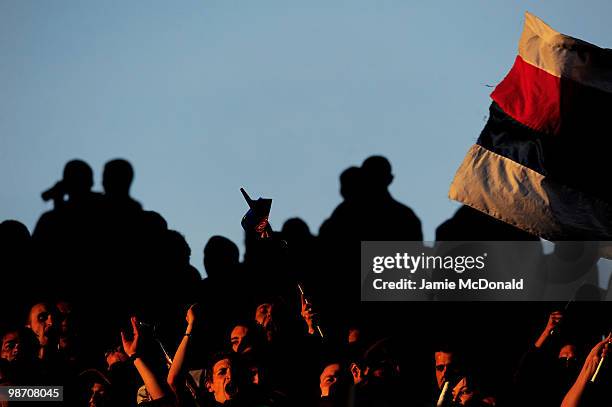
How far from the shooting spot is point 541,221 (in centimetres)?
1434

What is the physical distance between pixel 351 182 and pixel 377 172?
275 millimetres

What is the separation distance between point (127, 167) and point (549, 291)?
394cm

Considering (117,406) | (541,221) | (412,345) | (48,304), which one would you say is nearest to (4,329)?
(48,304)

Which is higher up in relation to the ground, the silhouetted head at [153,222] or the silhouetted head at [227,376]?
the silhouetted head at [153,222]

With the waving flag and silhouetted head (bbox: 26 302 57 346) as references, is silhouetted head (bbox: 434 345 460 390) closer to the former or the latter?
the waving flag

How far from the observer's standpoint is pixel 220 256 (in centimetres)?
1614

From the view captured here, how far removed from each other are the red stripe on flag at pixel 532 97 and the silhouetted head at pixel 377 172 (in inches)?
55.0

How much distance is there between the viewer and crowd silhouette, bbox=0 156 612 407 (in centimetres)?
1386

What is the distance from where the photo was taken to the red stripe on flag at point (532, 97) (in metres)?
14.7

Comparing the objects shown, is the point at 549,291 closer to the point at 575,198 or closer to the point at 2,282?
the point at 575,198

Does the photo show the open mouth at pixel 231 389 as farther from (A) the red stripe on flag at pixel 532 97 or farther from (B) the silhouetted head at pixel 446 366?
(A) the red stripe on flag at pixel 532 97

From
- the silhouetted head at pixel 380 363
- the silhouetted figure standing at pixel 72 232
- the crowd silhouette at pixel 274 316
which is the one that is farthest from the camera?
the silhouetted figure standing at pixel 72 232

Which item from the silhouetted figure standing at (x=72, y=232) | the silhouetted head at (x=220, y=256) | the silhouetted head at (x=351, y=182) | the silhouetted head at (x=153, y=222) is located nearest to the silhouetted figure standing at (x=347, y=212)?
the silhouetted head at (x=351, y=182)

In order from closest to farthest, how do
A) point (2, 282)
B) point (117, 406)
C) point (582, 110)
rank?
point (117, 406) → point (582, 110) → point (2, 282)
